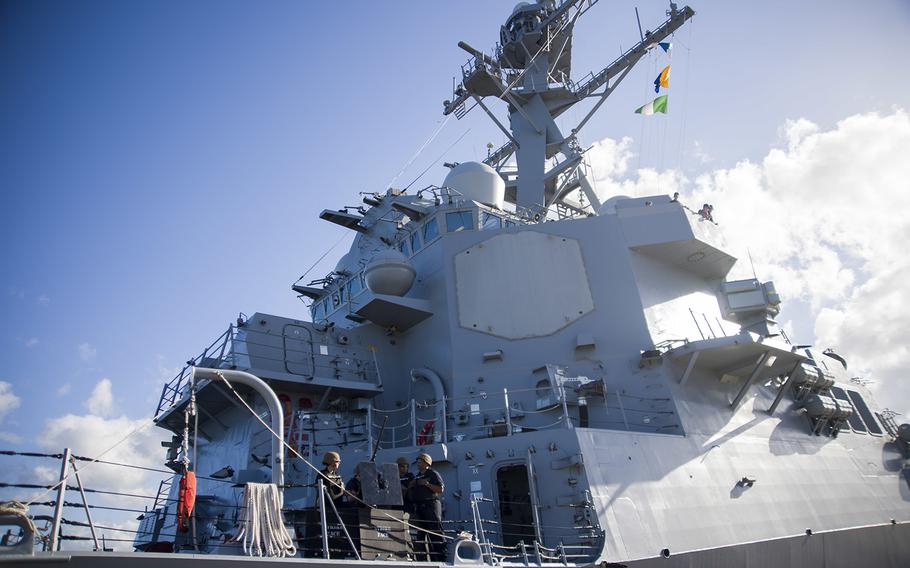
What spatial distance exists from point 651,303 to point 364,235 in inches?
318

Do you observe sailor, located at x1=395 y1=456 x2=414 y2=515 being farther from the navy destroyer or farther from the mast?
the mast

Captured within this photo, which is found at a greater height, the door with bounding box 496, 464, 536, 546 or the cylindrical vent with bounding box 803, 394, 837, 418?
the cylindrical vent with bounding box 803, 394, 837, 418

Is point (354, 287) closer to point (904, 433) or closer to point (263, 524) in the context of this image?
point (263, 524)

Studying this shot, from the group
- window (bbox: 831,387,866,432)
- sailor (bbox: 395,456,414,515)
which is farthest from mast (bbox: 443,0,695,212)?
sailor (bbox: 395,456,414,515)

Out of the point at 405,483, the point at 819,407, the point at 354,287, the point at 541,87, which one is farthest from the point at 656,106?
the point at 405,483

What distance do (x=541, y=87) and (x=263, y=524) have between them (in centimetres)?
1468

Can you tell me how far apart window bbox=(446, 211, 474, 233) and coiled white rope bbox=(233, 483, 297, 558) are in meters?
8.09

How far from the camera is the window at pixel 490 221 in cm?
1262

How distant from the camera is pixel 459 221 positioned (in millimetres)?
12602

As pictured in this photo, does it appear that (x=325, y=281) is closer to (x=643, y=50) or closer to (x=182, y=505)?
(x=643, y=50)

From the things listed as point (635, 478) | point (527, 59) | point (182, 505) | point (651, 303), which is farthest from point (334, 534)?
point (527, 59)

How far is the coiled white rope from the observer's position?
4.73 meters

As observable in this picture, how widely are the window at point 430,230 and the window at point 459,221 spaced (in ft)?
0.95

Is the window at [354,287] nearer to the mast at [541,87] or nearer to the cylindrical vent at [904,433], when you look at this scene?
the mast at [541,87]
